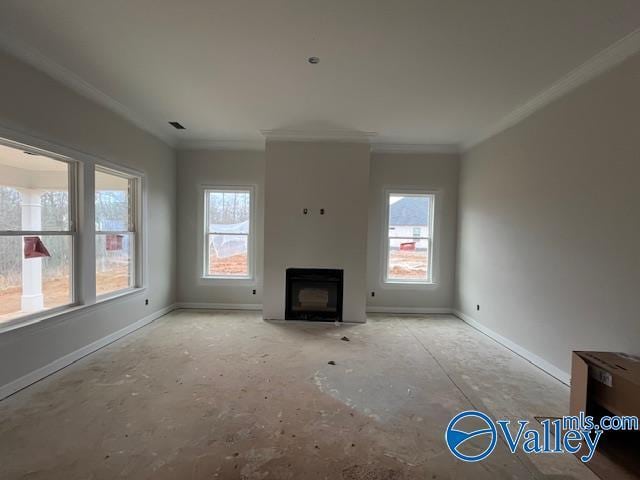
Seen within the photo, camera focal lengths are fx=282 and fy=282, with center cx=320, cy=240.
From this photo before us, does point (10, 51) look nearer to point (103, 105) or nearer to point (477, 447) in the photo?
point (103, 105)

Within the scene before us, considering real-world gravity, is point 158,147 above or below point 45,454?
above

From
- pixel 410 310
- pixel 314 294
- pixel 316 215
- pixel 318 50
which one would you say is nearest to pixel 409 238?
pixel 410 310

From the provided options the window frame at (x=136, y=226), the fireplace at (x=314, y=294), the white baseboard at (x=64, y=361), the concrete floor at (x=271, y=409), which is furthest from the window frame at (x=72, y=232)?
the fireplace at (x=314, y=294)

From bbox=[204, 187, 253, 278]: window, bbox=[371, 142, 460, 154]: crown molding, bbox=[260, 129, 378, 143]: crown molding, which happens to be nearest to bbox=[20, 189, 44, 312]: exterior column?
bbox=[204, 187, 253, 278]: window

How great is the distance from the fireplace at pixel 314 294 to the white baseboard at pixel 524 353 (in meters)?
2.04

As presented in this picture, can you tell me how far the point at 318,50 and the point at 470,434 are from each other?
312 cm

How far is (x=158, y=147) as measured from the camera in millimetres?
4355

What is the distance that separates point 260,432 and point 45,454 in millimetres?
1277

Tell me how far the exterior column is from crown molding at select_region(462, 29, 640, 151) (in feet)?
16.6

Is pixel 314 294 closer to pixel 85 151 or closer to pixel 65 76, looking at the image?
pixel 85 151

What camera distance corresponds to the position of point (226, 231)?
4996 mm

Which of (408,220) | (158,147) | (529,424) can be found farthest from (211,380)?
(408,220)

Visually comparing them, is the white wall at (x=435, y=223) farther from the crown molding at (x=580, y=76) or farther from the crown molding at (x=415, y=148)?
the crown molding at (x=580, y=76)

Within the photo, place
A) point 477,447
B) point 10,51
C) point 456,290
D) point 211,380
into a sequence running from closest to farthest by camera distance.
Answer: point 477,447
point 10,51
point 211,380
point 456,290
